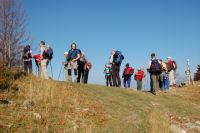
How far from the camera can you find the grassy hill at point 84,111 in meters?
10.5

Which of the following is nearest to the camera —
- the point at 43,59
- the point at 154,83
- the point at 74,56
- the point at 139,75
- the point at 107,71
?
the point at 43,59

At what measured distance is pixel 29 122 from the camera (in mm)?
10242

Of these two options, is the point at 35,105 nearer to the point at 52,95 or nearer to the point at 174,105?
the point at 52,95

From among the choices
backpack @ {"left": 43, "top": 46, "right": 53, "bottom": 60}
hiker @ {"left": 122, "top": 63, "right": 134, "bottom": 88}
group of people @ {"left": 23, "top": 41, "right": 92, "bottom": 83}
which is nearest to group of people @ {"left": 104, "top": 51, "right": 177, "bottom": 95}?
hiker @ {"left": 122, "top": 63, "right": 134, "bottom": 88}

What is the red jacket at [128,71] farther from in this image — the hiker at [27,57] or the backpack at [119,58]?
the hiker at [27,57]

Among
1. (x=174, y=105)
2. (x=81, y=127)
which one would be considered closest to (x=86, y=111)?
(x=81, y=127)

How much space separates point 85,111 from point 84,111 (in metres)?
0.04

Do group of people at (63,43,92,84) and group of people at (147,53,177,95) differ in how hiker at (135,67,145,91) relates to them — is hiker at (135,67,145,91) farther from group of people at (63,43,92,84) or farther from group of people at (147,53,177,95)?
Result: group of people at (63,43,92,84)

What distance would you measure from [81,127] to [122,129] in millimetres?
1320

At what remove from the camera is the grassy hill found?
34.5 feet

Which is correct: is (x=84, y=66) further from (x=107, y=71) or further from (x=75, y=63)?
(x=107, y=71)

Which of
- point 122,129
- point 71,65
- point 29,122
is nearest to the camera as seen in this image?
point 29,122

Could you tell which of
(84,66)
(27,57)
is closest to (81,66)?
(84,66)

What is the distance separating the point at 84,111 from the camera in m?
12.3
